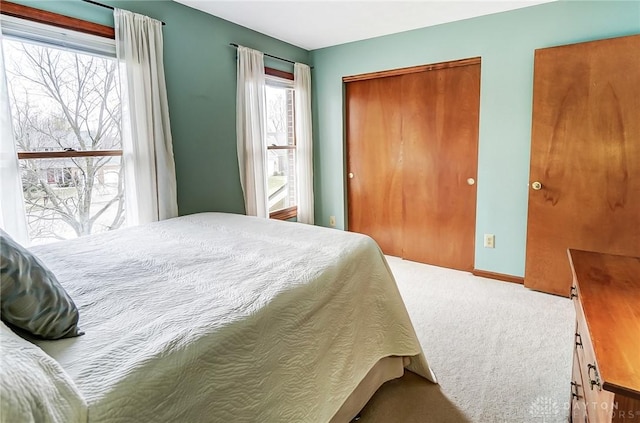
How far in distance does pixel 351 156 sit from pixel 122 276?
3137 millimetres

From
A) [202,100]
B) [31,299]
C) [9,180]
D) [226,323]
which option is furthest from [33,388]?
[202,100]

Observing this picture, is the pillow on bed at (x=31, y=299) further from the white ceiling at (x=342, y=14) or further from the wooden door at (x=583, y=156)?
the wooden door at (x=583, y=156)

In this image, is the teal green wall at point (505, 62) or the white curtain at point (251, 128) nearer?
the teal green wall at point (505, 62)

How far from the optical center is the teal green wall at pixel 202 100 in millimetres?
2744

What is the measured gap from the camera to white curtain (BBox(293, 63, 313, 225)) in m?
3.96

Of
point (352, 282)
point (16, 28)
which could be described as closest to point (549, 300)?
point (352, 282)

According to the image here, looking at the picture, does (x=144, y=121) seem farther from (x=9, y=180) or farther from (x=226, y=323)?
(x=226, y=323)

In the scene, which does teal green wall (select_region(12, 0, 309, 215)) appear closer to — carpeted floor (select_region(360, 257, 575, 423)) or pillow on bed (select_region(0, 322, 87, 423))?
carpeted floor (select_region(360, 257, 575, 423))

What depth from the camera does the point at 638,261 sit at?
4.51 feet

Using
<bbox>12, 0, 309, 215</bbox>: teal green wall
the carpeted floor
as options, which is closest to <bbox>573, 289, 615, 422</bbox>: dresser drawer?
the carpeted floor

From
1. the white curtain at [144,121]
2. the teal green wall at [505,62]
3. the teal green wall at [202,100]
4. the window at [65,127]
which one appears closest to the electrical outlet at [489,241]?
the teal green wall at [505,62]

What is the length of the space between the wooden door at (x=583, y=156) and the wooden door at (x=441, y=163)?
1.92ft

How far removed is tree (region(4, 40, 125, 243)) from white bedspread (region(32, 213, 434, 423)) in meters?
0.47

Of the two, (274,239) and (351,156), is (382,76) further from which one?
(274,239)
